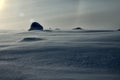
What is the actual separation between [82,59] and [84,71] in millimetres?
1970

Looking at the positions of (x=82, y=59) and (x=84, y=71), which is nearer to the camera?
(x=84, y=71)

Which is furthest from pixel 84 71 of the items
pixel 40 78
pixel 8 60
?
pixel 8 60

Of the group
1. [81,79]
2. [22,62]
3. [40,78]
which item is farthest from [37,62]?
[81,79]

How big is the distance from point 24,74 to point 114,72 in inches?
132

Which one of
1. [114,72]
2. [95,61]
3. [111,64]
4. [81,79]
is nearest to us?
[81,79]

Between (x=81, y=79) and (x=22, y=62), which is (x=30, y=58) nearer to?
(x=22, y=62)

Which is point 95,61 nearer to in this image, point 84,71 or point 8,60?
point 84,71

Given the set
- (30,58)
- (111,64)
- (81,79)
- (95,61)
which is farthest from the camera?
(30,58)

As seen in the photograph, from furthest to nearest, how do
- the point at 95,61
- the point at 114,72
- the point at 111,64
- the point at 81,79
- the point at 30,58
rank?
the point at 30,58
the point at 95,61
the point at 111,64
the point at 114,72
the point at 81,79

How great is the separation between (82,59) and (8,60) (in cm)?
373

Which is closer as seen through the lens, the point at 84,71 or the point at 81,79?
the point at 81,79

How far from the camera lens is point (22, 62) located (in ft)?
34.9

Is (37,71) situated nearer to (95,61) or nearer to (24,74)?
(24,74)

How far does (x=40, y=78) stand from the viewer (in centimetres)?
793
